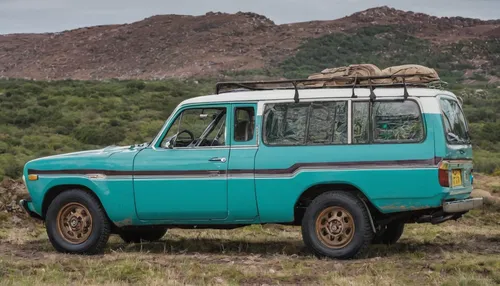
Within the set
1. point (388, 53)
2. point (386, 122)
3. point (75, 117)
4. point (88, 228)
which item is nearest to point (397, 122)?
point (386, 122)

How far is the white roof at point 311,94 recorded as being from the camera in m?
9.70

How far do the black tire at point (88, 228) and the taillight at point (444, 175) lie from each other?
3812 millimetres

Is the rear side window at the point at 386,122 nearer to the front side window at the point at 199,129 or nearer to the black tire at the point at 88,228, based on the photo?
the front side window at the point at 199,129

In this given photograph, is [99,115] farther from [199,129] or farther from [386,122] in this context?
[386,122]

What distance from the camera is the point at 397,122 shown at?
9.70 meters

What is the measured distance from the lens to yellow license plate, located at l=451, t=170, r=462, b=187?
9.56m

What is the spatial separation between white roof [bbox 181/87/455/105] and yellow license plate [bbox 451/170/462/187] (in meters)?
0.84

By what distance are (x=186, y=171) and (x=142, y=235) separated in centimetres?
202

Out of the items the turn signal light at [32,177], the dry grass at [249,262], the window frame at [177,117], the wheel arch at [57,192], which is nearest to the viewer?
the dry grass at [249,262]

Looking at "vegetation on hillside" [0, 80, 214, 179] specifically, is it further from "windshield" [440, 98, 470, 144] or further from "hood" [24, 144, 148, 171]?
"windshield" [440, 98, 470, 144]

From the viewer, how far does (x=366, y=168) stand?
31.4 feet

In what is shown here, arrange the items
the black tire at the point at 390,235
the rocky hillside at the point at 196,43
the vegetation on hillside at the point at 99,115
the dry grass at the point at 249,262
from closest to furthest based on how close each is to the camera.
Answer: the dry grass at the point at 249,262
the black tire at the point at 390,235
the vegetation on hillside at the point at 99,115
the rocky hillside at the point at 196,43

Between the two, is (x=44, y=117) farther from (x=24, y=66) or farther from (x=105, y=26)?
(x=105, y=26)

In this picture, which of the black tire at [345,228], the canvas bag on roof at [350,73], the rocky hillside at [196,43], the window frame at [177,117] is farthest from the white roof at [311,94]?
the rocky hillside at [196,43]
